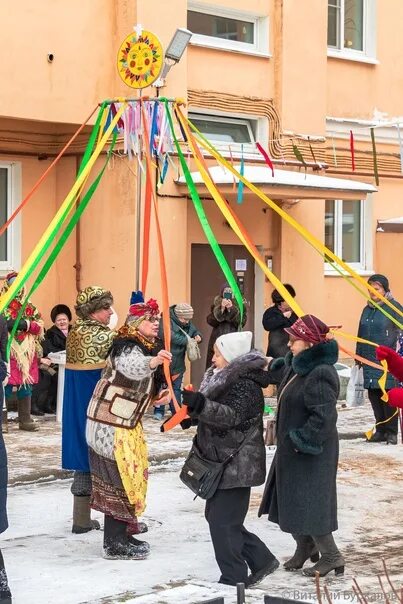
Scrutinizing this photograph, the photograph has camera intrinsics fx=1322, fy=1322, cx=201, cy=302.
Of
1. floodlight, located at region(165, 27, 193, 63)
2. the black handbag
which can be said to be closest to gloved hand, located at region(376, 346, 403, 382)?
the black handbag

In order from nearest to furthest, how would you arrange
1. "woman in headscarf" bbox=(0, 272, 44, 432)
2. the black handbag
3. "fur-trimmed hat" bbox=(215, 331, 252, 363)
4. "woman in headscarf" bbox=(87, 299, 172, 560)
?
the black handbag < "fur-trimmed hat" bbox=(215, 331, 252, 363) < "woman in headscarf" bbox=(87, 299, 172, 560) < "woman in headscarf" bbox=(0, 272, 44, 432)

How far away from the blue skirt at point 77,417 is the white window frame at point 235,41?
8706 millimetres

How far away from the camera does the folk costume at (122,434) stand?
8.41m

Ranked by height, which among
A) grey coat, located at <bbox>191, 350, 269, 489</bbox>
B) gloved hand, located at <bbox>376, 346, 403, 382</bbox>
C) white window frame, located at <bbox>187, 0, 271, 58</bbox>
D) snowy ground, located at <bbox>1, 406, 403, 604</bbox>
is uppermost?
white window frame, located at <bbox>187, 0, 271, 58</bbox>

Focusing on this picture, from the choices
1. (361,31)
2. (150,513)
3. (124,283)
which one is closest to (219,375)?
(150,513)

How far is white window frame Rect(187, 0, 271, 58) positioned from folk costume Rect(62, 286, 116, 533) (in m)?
8.54

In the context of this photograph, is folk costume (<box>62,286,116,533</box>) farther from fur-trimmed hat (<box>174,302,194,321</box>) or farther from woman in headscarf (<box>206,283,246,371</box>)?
woman in headscarf (<box>206,283,246,371</box>)

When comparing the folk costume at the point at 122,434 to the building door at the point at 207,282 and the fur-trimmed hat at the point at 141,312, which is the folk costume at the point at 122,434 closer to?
the fur-trimmed hat at the point at 141,312

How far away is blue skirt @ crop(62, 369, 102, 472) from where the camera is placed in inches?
359

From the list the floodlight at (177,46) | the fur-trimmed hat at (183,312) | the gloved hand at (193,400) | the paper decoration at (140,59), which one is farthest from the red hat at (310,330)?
the fur-trimmed hat at (183,312)

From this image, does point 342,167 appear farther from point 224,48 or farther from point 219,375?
point 219,375

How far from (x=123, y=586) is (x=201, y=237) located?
10108 mm

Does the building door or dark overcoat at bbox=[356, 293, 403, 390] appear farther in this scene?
the building door

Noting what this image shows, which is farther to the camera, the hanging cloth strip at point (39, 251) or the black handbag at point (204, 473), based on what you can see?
the hanging cloth strip at point (39, 251)
